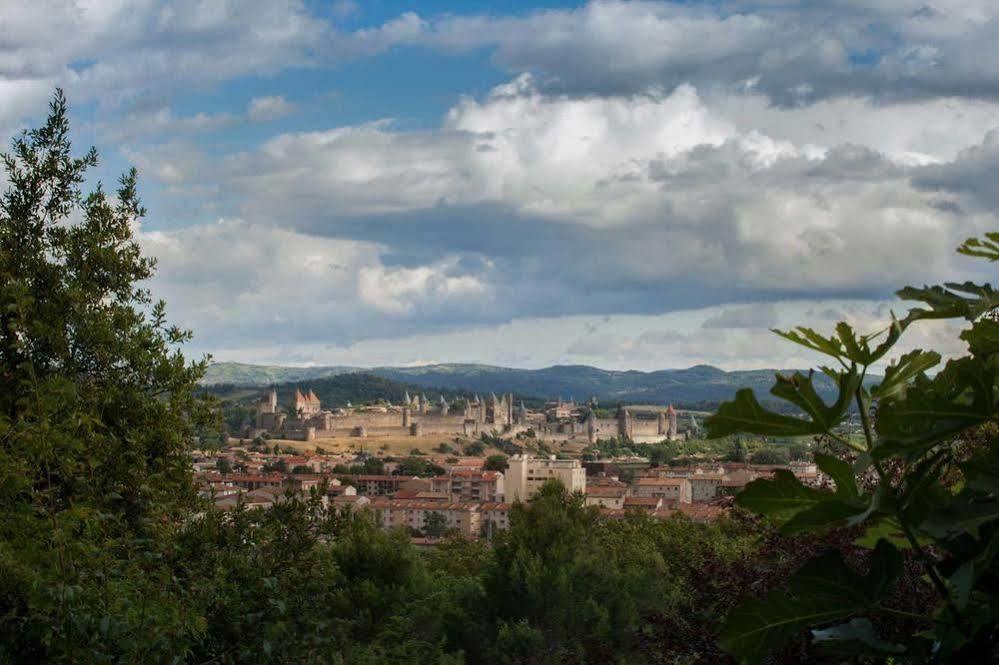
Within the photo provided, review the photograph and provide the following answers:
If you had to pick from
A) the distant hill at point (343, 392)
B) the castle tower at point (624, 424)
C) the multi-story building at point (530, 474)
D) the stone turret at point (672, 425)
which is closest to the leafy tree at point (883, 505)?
the multi-story building at point (530, 474)

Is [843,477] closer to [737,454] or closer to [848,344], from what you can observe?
[848,344]

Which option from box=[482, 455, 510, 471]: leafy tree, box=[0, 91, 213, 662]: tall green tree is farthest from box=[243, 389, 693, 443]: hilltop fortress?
box=[0, 91, 213, 662]: tall green tree

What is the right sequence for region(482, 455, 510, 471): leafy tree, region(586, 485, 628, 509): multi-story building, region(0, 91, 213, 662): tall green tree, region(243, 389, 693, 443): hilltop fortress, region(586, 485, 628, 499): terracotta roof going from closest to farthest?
region(0, 91, 213, 662): tall green tree → region(586, 485, 628, 509): multi-story building → region(586, 485, 628, 499): terracotta roof → region(482, 455, 510, 471): leafy tree → region(243, 389, 693, 443): hilltop fortress

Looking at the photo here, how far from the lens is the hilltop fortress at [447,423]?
13550cm

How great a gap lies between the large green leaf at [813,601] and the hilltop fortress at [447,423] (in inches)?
5187

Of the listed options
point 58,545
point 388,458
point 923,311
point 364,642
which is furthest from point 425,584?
point 388,458

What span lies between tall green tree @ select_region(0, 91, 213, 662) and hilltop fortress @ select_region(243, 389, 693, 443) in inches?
4900

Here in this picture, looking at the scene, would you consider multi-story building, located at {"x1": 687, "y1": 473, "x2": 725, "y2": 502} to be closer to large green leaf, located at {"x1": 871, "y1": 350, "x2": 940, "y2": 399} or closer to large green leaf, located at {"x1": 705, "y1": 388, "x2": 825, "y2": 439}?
large green leaf, located at {"x1": 871, "y1": 350, "x2": 940, "y2": 399}

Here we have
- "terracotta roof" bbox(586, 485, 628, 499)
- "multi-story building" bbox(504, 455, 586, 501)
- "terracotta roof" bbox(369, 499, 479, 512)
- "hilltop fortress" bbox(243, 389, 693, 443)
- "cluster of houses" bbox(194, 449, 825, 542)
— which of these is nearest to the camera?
"cluster of houses" bbox(194, 449, 825, 542)

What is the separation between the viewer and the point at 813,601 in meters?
1.24

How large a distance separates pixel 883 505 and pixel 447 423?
14041cm

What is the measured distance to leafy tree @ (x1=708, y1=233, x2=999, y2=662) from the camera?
118cm

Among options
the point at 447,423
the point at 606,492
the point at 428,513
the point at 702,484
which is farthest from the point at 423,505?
the point at 447,423

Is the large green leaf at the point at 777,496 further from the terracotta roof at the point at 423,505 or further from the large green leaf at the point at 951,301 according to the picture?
the terracotta roof at the point at 423,505
